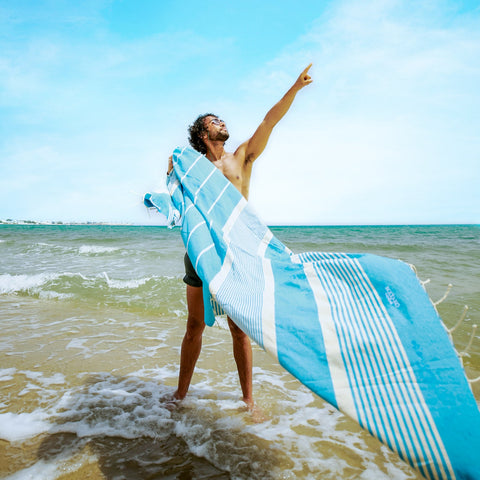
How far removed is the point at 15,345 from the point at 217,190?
3527 millimetres

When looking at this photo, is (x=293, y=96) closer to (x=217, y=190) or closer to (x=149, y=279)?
(x=217, y=190)

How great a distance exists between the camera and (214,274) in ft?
5.66

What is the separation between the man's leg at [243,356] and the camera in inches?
99.7

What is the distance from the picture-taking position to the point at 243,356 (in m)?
2.57

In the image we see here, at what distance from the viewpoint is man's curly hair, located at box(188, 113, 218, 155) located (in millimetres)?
2867

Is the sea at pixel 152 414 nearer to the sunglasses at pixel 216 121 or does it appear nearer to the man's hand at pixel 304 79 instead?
the man's hand at pixel 304 79

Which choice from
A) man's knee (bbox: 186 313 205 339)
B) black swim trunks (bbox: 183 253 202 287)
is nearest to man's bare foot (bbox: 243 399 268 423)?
man's knee (bbox: 186 313 205 339)

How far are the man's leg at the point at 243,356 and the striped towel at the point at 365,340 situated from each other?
3.03ft

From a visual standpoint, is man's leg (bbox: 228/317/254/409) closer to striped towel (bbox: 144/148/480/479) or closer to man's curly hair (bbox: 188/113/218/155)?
striped towel (bbox: 144/148/480/479)

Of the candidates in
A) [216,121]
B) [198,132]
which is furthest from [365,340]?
[198,132]

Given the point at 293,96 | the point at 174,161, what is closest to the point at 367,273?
the point at 293,96

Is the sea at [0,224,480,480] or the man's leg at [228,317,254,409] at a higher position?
the man's leg at [228,317,254,409]

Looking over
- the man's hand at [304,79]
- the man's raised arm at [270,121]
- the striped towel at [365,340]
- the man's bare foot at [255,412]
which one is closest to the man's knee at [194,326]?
the man's bare foot at [255,412]

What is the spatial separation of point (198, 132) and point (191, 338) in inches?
71.5
